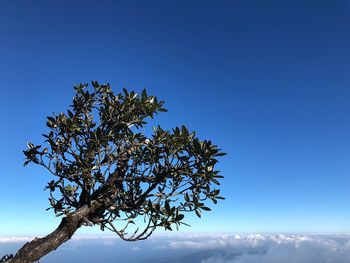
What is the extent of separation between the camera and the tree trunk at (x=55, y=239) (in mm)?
7762

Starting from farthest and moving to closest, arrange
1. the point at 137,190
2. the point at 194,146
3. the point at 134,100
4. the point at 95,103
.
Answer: the point at 95,103 < the point at 134,100 < the point at 137,190 < the point at 194,146

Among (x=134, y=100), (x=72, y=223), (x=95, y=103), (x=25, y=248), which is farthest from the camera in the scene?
(x=95, y=103)

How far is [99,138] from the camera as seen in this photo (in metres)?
9.97

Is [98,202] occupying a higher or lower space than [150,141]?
lower

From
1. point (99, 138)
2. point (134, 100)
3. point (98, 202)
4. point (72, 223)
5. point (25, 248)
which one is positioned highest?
point (134, 100)

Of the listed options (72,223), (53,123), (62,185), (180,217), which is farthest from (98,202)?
(53,123)

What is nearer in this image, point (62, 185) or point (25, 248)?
point (25, 248)

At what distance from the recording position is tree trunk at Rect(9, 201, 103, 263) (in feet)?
25.5

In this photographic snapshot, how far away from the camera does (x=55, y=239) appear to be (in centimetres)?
827

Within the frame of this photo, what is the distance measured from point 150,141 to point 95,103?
290 centimetres

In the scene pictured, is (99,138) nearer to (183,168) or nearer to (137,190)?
(137,190)

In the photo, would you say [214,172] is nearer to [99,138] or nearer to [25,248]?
[99,138]

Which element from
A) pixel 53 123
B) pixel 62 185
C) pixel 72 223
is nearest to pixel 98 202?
pixel 72 223

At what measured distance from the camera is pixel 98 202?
9273 millimetres
